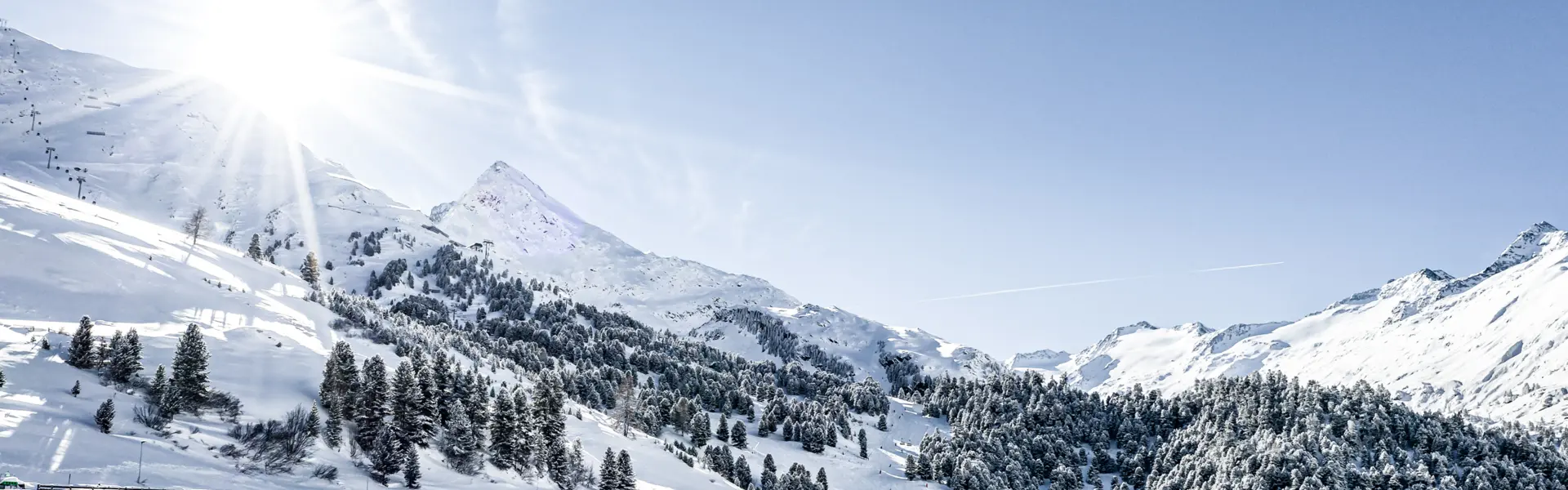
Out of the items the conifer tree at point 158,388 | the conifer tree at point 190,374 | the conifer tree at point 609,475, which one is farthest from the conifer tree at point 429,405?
the conifer tree at point 158,388

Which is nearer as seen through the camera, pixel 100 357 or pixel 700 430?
pixel 100 357

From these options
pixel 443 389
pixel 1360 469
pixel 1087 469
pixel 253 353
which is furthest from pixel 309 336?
pixel 1360 469

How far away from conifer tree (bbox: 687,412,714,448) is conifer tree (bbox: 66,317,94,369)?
88.3 metres

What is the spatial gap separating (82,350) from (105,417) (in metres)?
17.0

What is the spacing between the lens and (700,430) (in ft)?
449

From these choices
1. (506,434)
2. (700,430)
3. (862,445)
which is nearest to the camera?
(506,434)

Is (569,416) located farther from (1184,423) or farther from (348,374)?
(1184,423)

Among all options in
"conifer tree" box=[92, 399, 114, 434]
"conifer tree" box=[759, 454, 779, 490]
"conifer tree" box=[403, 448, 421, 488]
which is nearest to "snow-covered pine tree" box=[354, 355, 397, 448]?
"conifer tree" box=[403, 448, 421, 488]

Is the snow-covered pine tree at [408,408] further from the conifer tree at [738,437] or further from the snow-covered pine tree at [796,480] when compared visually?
the conifer tree at [738,437]

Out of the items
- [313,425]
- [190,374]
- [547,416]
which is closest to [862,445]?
[547,416]

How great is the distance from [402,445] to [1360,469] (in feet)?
542

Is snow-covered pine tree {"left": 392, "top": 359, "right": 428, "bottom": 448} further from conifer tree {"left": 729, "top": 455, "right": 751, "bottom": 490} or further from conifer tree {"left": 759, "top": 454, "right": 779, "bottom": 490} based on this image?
conifer tree {"left": 759, "top": 454, "right": 779, "bottom": 490}

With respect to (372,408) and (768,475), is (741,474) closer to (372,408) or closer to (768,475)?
(768,475)

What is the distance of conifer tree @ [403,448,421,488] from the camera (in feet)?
195
